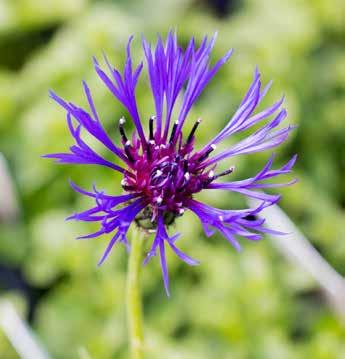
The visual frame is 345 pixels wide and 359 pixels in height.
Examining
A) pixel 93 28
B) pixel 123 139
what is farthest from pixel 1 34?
pixel 123 139

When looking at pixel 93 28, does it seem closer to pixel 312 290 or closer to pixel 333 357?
pixel 312 290

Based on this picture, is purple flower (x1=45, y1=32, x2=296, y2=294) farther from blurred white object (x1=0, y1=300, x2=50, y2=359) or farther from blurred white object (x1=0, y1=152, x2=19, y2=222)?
blurred white object (x1=0, y1=152, x2=19, y2=222)

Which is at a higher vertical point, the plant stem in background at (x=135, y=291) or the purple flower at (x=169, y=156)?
the purple flower at (x=169, y=156)

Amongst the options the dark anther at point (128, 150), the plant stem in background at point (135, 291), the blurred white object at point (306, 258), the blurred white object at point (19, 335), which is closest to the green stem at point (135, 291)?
the plant stem in background at point (135, 291)

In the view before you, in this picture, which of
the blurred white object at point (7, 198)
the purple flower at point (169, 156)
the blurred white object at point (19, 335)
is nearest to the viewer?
the purple flower at point (169, 156)

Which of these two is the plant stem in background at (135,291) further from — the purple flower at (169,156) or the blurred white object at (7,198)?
the blurred white object at (7,198)

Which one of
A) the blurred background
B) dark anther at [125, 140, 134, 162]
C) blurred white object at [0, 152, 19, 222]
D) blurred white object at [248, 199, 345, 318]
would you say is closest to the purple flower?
dark anther at [125, 140, 134, 162]

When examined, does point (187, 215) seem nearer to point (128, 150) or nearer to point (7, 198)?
point (7, 198)
